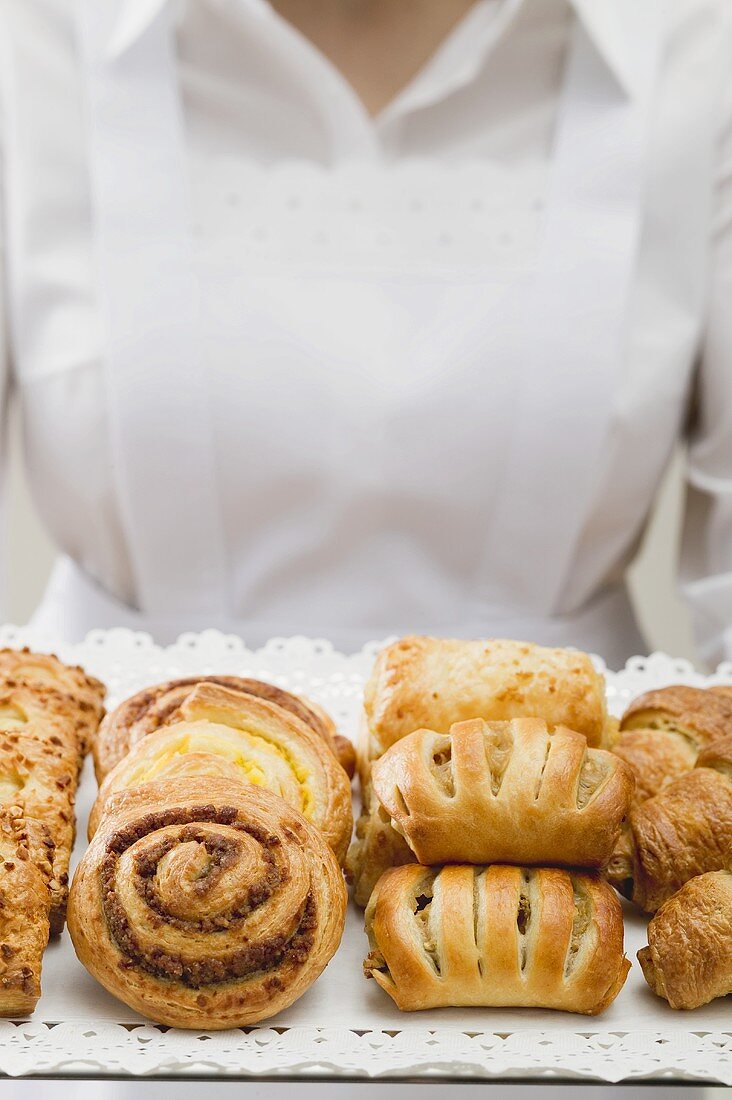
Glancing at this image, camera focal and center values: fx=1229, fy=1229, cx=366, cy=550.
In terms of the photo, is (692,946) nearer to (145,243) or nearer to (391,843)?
(391,843)

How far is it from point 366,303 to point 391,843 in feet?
2.70

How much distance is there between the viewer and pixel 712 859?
81 cm

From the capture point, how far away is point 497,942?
721 millimetres

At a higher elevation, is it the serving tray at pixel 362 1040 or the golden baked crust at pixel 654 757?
the golden baked crust at pixel 654 757

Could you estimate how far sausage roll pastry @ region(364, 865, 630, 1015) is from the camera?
2.34 feet

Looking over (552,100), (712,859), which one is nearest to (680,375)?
(552,100)

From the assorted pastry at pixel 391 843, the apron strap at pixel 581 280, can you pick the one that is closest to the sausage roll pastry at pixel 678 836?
the assorted pastry at pixel 391 843

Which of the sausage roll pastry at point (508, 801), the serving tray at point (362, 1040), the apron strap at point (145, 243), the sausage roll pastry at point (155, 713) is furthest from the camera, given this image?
the apron strap at point (145, 243)

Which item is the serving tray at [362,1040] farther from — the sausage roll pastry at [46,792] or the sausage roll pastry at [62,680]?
the sausage roll pastry at [62,680]

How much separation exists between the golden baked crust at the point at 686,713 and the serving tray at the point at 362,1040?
171 millimetres

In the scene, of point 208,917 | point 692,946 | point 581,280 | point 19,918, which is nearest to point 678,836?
point 692,946

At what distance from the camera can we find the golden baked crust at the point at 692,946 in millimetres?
715

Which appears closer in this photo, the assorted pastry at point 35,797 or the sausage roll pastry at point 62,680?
the assorted pastry at point 35,797

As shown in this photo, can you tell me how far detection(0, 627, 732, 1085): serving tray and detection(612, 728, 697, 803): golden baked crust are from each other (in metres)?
0.12
